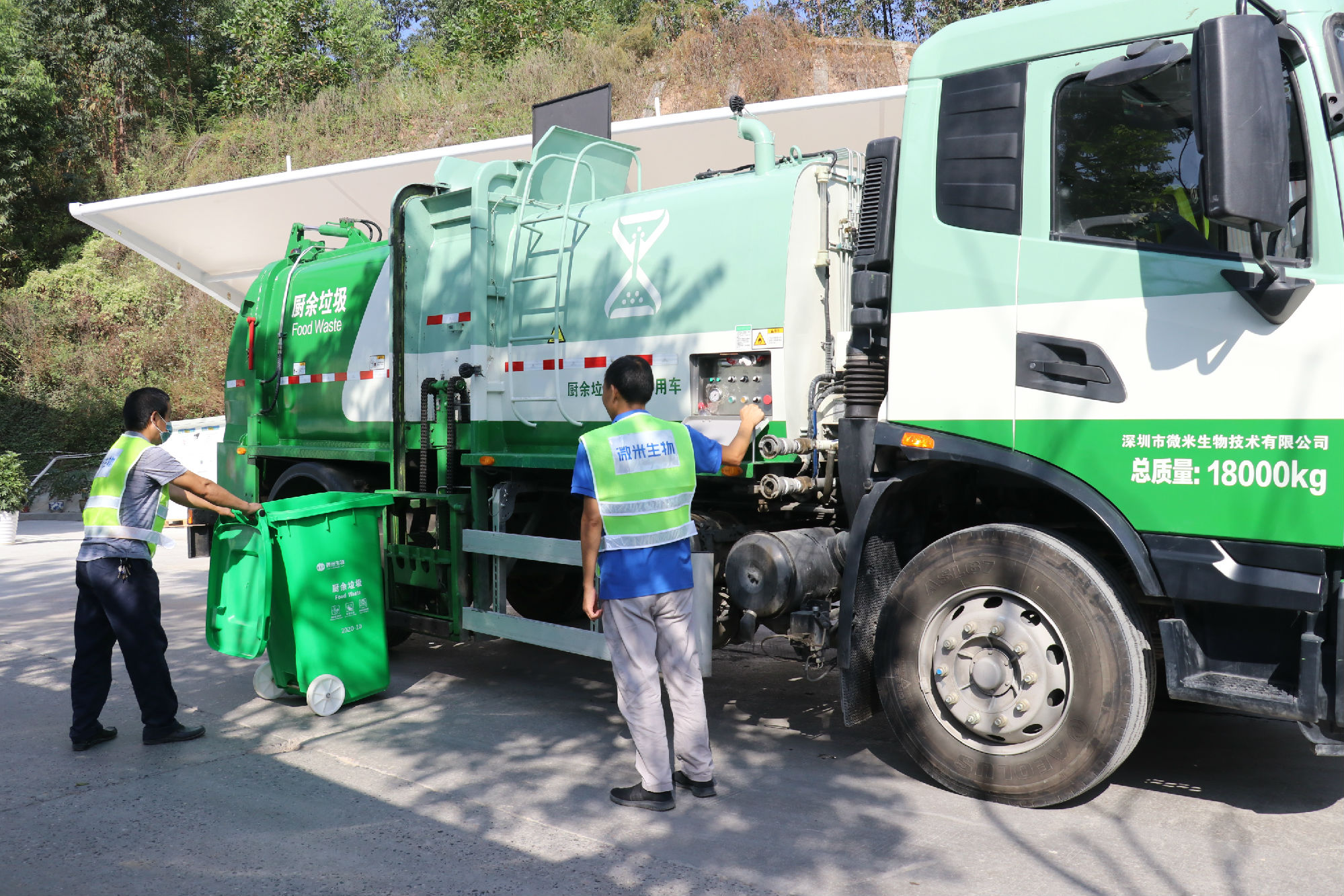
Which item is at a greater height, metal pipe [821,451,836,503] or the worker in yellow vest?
metal pipe [821,451,836,503]

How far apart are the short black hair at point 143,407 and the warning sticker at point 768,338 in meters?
2.72

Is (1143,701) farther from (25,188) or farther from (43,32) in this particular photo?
(43,32)

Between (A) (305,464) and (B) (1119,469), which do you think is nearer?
(B) (1119,469)

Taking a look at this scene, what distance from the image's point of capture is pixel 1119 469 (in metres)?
3.44

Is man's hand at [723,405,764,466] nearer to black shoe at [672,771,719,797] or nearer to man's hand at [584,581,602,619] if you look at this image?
man's hand at [584,581,602,619]

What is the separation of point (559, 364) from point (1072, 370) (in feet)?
8.49

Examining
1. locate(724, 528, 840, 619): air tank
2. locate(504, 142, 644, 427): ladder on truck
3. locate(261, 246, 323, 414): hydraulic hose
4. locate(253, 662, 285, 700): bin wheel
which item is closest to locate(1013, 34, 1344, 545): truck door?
locate(724, 528, 840, 619): air tank

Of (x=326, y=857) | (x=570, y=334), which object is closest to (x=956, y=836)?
(x=326, y=857)

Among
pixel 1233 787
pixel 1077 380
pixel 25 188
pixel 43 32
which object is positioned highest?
pixel 43 32

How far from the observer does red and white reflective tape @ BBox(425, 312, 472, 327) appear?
18.9 feet

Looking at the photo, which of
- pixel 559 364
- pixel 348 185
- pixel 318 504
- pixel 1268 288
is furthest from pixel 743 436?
pixel 348 185

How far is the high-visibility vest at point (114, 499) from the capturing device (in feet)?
15.9

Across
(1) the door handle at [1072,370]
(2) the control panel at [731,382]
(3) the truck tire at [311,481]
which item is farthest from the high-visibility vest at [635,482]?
(3) the truck tire at [311,481]

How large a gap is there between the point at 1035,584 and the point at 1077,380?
0.69 meters
